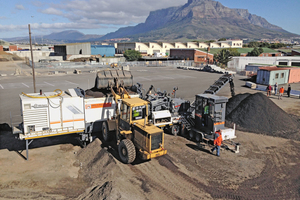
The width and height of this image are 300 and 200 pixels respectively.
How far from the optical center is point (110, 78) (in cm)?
1745

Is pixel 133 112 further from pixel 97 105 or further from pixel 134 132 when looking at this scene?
pixel 97 105

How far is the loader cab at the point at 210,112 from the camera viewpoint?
46.9ft

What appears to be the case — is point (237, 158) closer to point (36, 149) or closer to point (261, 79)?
point (36, 149)

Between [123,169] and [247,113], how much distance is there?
1070 cm

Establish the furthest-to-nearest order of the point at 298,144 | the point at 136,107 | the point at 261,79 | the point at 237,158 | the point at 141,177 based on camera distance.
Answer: the point at 261,79 → the point at 298,144 → the point at 237,158 → the point at 136,107 → the point at 141,177

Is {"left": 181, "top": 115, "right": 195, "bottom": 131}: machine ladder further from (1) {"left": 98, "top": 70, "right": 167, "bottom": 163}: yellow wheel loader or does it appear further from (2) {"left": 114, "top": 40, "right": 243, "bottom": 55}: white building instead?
(2) {"left": 114, "top": 40, "right": 243, "bottom": 55}: white building

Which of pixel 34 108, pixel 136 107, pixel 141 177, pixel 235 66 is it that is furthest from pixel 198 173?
pixel 235 66

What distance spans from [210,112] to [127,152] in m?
6.19

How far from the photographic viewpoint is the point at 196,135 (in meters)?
14.8

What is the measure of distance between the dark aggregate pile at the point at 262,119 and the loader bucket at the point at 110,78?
8.31 metres

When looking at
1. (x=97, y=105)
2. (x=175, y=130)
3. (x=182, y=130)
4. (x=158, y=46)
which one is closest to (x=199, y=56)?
(x=158, y=46)

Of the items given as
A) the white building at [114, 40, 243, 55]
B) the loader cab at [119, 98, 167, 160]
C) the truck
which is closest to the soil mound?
the loader cab at [119, 98, 167, 160]

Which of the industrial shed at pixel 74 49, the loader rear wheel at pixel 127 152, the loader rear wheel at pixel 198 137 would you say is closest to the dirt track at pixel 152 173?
the loader rear wheel at pixel 127 152

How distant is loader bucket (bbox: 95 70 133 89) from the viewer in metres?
17.1
